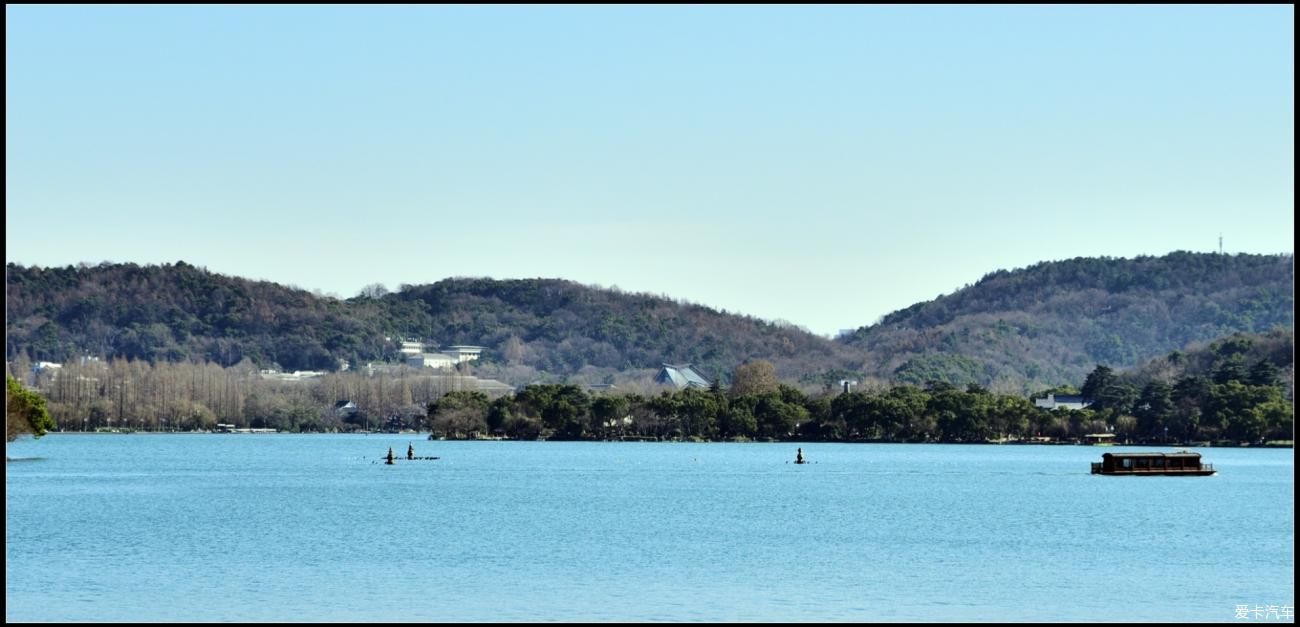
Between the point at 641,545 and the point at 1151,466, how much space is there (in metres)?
41.5

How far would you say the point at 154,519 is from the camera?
50.5 meters

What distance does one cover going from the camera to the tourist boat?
77.0 metres

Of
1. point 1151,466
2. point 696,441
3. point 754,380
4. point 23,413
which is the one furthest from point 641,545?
point 754,380

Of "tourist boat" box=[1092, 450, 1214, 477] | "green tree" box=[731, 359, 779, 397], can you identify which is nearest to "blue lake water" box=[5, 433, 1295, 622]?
"tourist boat" box=[1092, 450, 1214, 477]

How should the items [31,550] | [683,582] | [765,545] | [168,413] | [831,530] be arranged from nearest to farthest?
[683,582] → [31,550] → [765,545] → [831,530] → [168,413]

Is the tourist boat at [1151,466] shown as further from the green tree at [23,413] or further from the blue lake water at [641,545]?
the green tree at [23,413]

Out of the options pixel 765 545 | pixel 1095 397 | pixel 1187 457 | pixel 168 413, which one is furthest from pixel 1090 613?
pixel 168 413

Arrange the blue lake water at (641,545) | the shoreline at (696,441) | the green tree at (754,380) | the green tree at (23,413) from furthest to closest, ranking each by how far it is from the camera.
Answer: the green tree at (754,380), the shoreline at (696,441), the green tree at (23,413), the blue lake water at (641,545)

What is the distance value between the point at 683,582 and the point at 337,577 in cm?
669

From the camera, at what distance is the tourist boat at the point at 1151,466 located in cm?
7700

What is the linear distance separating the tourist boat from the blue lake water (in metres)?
0.66

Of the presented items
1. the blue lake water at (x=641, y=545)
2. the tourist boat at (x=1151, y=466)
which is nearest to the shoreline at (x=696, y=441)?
the tourist boat at (x=1151, y=466)

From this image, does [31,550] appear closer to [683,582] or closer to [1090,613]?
[683,582]

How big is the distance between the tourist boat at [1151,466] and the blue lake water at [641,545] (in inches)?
26.1
